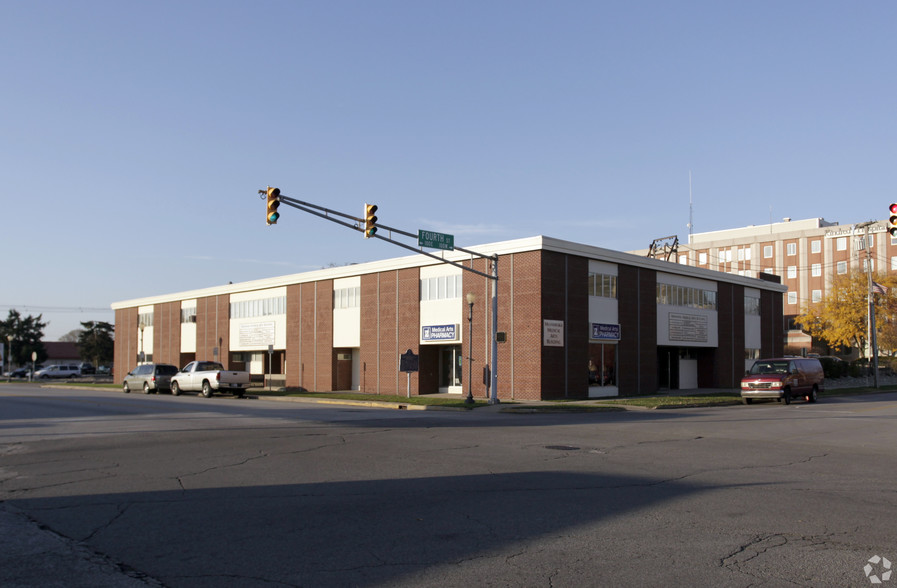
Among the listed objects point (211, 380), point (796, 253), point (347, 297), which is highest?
point (796, 253)

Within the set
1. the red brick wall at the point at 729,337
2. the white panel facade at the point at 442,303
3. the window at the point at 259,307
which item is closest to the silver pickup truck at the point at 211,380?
the white panel facade at the point at 442,303

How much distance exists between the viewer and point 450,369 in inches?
1591

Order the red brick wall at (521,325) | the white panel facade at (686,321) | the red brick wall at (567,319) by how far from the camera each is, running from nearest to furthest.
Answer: the red brick wall at (521,325)
the red brick wall at (567,319)
the white panel facade at (686,321)

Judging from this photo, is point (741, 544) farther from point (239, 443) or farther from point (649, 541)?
point (239, 443)

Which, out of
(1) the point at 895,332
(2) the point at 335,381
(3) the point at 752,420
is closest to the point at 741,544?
(3) the point at 752,420

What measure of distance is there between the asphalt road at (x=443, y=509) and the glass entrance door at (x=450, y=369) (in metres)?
22.0

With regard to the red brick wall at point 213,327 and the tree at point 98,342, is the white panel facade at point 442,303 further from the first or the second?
the tree at point 98,342

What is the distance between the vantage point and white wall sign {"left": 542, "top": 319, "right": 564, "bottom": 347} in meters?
33.7

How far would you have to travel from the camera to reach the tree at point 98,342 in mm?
106062

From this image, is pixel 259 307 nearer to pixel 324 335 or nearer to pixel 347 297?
pixel 324 335

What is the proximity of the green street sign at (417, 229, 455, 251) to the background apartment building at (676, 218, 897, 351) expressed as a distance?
74.6 m

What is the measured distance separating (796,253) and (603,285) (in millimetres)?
73691

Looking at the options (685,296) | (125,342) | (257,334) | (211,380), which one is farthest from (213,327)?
(685,296)

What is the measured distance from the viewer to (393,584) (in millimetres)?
5879
